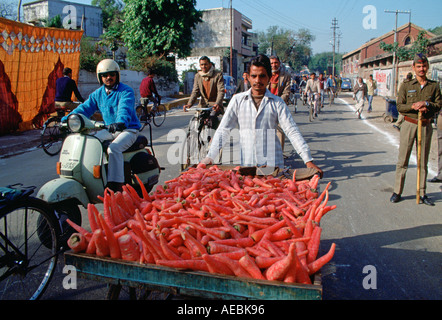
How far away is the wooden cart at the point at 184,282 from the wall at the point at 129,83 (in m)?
17.9

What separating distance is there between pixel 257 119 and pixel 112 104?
6.87 feet

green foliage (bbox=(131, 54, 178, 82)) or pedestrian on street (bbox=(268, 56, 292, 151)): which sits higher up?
green foliage (bbox=(131, 54, 178, 82))

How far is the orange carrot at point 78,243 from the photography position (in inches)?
89.1

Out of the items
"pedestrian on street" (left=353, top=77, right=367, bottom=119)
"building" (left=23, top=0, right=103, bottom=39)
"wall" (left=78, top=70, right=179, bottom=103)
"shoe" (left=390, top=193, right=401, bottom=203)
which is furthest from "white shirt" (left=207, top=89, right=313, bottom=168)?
"building" (left=23, top=0, right=103, bottom=39)

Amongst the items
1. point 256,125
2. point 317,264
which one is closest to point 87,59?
point 256,125

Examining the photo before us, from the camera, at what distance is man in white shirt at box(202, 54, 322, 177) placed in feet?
13.5

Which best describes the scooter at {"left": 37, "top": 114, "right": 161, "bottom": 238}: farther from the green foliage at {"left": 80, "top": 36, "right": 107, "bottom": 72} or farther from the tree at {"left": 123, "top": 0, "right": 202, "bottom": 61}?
the tree at {"left": 123, "top": 0, "right": 202, "bottom": 61}

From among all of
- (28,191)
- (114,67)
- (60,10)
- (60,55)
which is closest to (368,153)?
(114,67)

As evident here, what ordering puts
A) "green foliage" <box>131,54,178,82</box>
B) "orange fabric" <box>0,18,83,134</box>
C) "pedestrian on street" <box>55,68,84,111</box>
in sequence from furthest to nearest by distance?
1. "green foliage" <box>131,54,178,82</box>
2. "orange fabric" <box>0,18,83,134</box>
3. "pedestrian on street" <box>55,68,84,111</box>

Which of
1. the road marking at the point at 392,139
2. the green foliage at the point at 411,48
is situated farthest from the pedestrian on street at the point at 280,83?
→ the green foliage at the point at 411,48

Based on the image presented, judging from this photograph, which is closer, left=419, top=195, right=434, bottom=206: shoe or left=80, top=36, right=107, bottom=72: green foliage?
left=419, top=195, right=434, bottom=206: shoe

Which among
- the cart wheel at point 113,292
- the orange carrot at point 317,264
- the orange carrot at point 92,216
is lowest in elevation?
the cart wheel at point 113,292

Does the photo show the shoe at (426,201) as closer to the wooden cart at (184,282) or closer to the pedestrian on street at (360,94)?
the wooden cart at (184,282)
